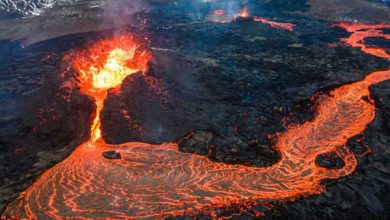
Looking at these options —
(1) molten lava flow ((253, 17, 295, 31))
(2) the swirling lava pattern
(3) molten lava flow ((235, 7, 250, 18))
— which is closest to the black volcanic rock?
(2) the swirling lava pattern

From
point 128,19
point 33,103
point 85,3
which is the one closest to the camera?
point 33,103

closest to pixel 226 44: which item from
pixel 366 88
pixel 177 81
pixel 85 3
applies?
pixel 177 81

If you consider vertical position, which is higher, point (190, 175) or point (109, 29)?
point (109, 29)

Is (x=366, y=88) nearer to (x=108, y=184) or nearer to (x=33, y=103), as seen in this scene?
(x=108, y=184)

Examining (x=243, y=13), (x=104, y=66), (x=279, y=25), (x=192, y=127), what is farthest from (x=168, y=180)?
(x=243, y=13)

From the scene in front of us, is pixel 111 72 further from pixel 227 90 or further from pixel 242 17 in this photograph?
pixel 242 17

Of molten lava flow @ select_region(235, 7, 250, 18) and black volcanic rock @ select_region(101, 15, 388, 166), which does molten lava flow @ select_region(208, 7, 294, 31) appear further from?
black volcanic rock @ select_region(101, 15, 388, 166)

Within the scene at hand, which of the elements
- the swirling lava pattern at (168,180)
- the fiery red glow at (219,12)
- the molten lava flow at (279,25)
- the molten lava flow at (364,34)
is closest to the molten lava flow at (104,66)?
the swirling lava pattern at (168,180)
